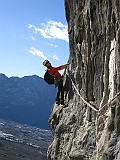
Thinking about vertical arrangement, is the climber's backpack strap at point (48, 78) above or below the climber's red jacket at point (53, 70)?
below

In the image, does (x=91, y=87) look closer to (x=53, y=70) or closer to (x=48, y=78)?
(x=53, y=70)

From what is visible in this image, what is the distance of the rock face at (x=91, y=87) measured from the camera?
1127 cm

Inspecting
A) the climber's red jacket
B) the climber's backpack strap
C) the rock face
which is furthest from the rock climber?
the rock face

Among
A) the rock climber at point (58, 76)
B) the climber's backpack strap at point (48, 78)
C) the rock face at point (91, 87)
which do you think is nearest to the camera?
the rock face at point (91, 87)

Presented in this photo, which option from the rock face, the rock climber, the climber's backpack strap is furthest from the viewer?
the climber's backpack strap

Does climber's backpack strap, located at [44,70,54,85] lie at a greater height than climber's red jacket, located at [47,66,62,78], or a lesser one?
lesser

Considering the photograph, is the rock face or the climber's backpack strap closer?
the rock face

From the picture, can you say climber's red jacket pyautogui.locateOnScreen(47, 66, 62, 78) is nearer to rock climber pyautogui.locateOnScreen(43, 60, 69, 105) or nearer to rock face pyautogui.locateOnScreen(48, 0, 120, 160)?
rock climber pyautogui.locateOnScreen(43, 60, 69, 105)

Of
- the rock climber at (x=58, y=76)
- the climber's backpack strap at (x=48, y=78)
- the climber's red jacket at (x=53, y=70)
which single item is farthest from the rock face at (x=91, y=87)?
the climber's backpack strap at (x=48, y=78)

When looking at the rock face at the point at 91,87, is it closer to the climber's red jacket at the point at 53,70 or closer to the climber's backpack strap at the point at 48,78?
the climber's red jacket at the point at 53,70

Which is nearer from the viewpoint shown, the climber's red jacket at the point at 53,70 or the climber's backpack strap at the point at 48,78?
the climber's red jacket at the point at 53,70

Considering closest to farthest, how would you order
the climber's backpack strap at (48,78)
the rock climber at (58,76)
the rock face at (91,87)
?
1. the rock face at (91,87)
2. the rock climber at (58,76)
3. the climber's backpack strap at (48,78)

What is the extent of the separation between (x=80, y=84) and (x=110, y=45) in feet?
12.7

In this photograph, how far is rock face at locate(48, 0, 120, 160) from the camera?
11266 millimetres
